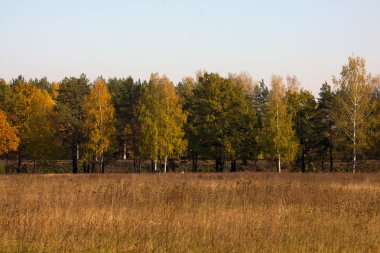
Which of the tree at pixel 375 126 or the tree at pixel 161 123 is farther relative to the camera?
the tree at pixel 161 123

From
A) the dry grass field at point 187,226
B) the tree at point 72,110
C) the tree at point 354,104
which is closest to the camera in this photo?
the dry grass field at point 187,226

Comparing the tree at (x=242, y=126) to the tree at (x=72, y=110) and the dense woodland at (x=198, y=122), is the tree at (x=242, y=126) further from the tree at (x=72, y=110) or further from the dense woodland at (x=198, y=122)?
the tree at (x=72, y=110)

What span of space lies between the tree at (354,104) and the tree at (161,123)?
1568 cm

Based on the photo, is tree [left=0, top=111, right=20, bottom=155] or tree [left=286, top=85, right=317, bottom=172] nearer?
tree [left=0, top=111, right=20, bottom=155]

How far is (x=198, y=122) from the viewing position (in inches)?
1970

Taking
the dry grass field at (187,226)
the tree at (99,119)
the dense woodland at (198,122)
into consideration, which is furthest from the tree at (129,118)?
the dry grass field at (187,226)

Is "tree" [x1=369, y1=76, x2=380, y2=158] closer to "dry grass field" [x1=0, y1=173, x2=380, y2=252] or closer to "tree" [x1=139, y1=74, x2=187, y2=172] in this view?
"tree" [x1=139, y1=74, x2=187, y2=172]

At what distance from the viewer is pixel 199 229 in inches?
381

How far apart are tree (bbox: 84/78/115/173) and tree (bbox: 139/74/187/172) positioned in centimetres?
368

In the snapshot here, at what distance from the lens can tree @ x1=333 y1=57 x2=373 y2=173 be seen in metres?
43.8

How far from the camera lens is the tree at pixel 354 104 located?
144ft

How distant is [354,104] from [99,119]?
2564cm

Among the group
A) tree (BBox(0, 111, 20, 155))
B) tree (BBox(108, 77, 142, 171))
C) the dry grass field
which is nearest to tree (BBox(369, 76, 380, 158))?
tree (BBox(108, 77, 142, 171))

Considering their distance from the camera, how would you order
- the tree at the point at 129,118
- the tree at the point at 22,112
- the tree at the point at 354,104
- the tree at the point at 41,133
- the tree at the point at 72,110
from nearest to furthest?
1. the tree at the point at 354,104
2. the tree at the point at 41,133
3. the tree at the point at 22,112
4. the tree at the point at 72,110
5. the tree at the point at 129,118
